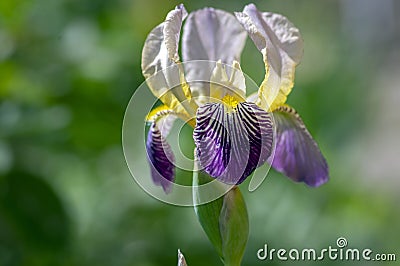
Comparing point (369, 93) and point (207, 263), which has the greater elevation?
point (369, 93)

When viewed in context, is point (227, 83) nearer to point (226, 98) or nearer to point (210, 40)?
point (226, 98)

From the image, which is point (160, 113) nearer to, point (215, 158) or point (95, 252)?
point (215, 158)

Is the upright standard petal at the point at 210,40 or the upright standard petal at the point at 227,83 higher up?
the upright standard petal at the point at 210,40

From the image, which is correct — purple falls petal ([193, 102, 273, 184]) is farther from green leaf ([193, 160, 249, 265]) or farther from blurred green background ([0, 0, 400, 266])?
blurred green background ([0, 0, 400, 266])

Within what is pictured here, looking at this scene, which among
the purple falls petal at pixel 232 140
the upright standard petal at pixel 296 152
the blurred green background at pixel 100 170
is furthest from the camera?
the blurred green background at pixel 100 170

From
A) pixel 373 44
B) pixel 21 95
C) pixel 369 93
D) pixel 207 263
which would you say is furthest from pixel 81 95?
pixel 373 44

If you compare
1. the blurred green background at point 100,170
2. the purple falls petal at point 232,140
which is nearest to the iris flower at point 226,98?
the purple falls petal at point 232,140

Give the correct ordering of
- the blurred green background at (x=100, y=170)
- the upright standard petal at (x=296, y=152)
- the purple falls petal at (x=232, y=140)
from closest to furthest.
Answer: the purple falls petal at (x=232, y=140) < the upright standard petal at (x=296, y=152) < the blurred green background at (x=100, y=170)

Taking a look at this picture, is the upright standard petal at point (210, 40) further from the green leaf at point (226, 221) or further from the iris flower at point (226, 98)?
the green leaf at point (226, 221)
